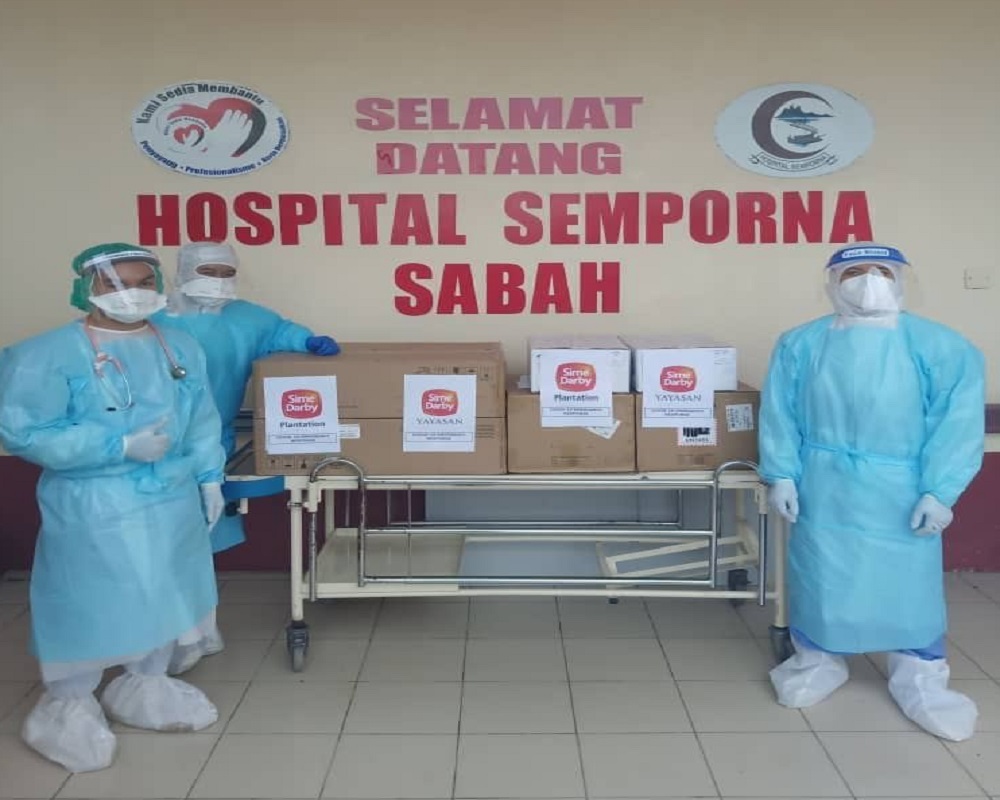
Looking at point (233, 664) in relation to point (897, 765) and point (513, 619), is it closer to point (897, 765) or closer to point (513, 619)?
point (513, 619)

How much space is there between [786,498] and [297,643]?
1507 millimetres

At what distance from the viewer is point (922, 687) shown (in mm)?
Answer: 2570

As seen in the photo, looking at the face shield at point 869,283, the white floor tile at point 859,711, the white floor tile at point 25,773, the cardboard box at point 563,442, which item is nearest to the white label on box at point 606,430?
the cardboard box at point 563,442

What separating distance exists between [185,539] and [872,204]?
2689 mm

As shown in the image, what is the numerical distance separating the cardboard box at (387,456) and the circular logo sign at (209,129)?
3.90ft

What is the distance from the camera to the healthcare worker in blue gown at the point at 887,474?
99.2 inches

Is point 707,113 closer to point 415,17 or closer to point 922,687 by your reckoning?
point 415,17

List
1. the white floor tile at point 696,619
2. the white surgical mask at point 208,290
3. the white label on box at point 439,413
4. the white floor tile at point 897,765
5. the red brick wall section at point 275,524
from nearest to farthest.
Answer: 1. the white floor tile at point 897,765
2. the white label on box at point 439,413
3. the white surgical mask at point 208,290
4. the white floor tile at point 696,619
5. the red brick wall section at point 275,524

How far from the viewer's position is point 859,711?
8.64 ft

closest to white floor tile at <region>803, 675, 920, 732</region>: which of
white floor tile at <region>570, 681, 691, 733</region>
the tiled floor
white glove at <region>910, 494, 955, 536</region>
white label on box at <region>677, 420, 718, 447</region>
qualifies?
the tiled floor

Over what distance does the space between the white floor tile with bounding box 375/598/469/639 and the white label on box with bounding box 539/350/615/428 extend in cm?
86

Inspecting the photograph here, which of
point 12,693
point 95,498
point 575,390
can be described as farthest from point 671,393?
point 12,693

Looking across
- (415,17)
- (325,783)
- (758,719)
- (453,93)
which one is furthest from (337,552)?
(415,17)

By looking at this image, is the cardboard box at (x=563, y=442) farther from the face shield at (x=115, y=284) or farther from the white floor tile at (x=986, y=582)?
the white floor tile at (x=986, y=582)
